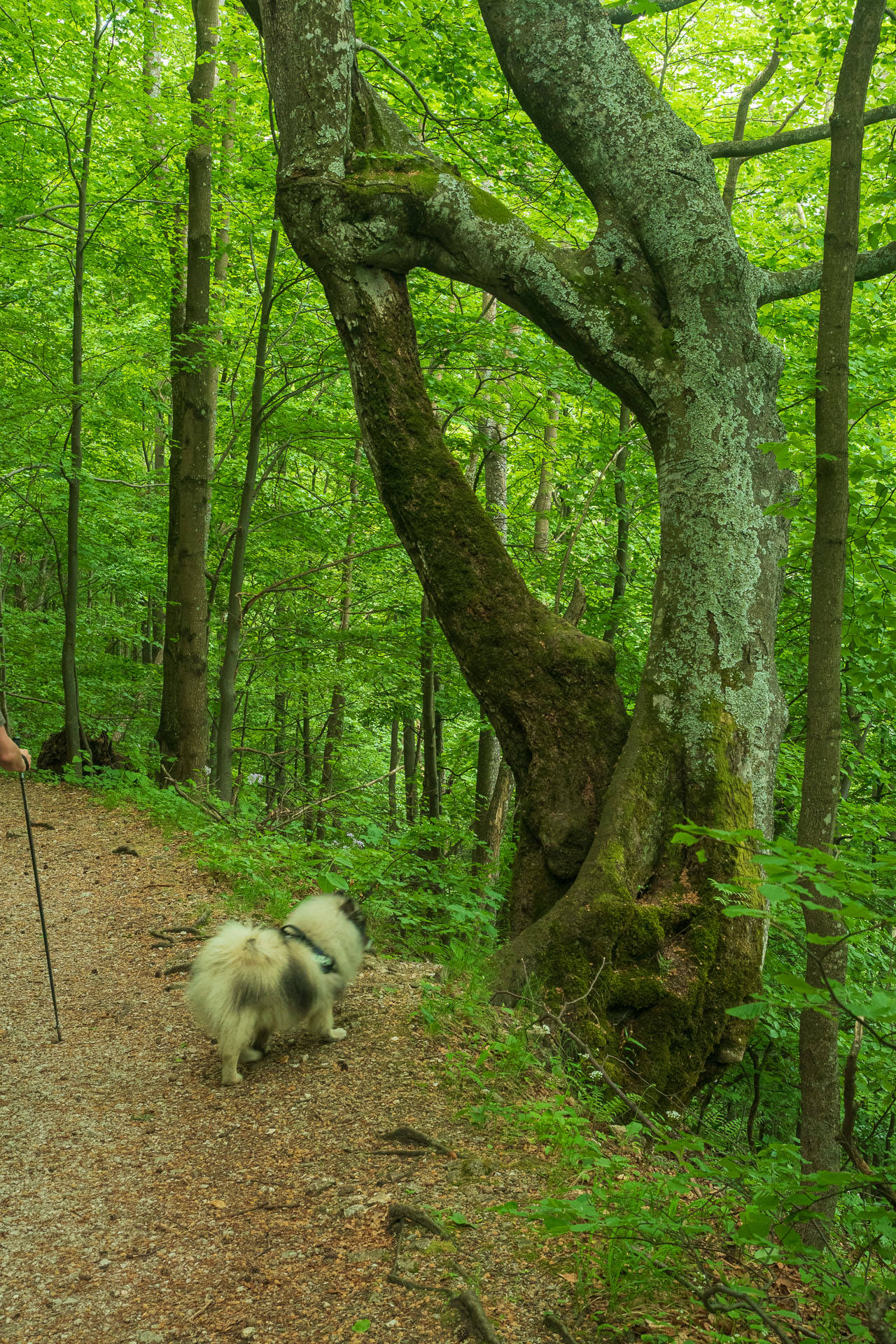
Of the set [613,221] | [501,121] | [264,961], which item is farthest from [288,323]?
[264,961]

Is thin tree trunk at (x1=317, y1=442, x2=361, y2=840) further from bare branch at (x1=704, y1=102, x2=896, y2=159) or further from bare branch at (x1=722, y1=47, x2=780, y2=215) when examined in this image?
bare branch at (x1=704, y1=102, x2=896, y2=159)

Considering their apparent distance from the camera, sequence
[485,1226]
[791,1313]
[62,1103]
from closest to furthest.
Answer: [791,1313]
[485,1226]
[62,1103]

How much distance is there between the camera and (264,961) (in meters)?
3.92

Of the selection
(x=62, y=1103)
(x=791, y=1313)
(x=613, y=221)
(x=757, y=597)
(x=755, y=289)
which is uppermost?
(x=613, y=221)

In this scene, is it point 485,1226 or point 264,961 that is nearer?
point 485,1226

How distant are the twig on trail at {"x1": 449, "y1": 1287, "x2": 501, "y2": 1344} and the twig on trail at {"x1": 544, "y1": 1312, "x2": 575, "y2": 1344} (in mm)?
140

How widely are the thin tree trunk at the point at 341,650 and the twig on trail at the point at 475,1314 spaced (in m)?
9.75

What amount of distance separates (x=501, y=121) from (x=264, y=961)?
7742 mm

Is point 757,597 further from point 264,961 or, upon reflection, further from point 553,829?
point 264,961

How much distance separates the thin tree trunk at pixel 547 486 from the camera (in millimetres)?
11793

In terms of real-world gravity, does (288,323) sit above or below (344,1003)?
above

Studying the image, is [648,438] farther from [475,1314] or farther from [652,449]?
[475,1314]

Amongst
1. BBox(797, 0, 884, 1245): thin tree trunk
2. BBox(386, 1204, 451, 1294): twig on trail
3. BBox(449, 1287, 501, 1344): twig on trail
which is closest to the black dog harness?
BBox(386, 1204, 451, 1294): twig on trail

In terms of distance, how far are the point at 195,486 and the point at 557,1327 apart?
9.64 metres
